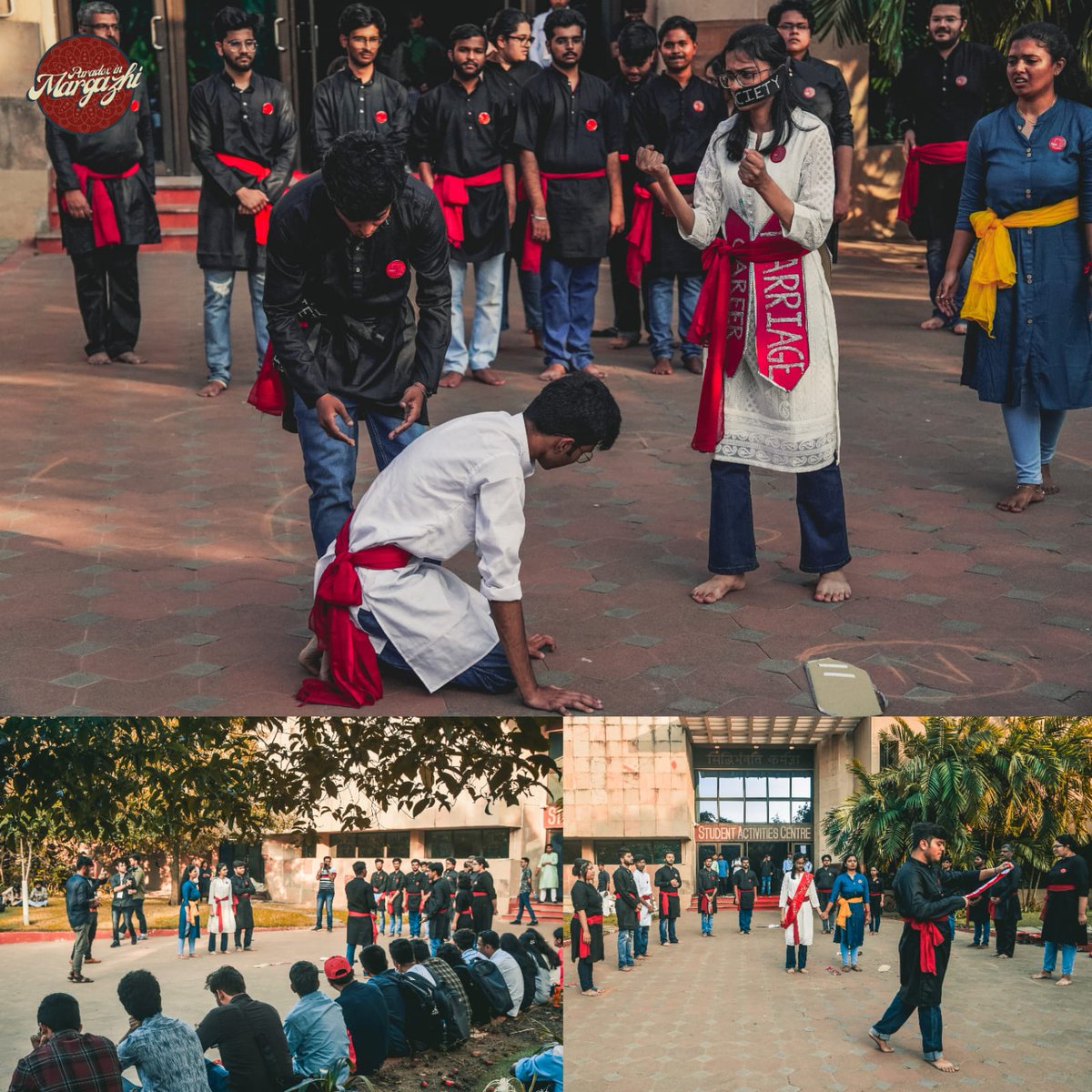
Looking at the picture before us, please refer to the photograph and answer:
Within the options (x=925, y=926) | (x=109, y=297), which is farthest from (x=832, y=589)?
(x=109, y=297)

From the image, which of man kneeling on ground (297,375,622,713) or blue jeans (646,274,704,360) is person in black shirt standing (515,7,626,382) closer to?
blue jeans (646,274,704,360)

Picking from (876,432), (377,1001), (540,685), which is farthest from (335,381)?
(876,432)

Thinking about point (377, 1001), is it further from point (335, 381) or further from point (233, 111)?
point (233, 111)

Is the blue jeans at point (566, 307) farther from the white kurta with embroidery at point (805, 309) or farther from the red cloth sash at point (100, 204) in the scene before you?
the white kurta with embroidery at point (805, 309)

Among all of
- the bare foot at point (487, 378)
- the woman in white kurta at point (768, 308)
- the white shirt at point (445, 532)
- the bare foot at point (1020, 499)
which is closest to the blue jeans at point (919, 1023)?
the white shirt at point (445, 532)

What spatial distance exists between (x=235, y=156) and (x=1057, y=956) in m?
6.64

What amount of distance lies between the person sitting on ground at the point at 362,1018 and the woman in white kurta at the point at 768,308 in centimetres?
275

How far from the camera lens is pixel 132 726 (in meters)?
3.01

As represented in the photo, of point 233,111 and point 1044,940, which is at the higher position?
point 233,111

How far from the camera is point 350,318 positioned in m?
4.81

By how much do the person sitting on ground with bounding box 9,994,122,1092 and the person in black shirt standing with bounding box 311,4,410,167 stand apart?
6.13 meters

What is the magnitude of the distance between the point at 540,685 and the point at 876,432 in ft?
12.7

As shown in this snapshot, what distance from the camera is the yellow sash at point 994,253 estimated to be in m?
6.12

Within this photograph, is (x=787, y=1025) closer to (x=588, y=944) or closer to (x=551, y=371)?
(x=588, y=944)
